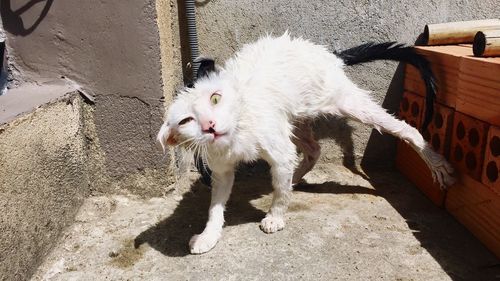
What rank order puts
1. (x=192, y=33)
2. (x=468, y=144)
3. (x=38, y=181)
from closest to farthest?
(x=38, y=181), (x=468, y=144), (x=192, y=33)

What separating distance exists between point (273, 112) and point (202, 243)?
0.89 metres

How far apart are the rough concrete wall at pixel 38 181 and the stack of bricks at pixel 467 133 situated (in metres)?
2.44

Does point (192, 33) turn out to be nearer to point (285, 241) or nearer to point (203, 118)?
point (203, 118)

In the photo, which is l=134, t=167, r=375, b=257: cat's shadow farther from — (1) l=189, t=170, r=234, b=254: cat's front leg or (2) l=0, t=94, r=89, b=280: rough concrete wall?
(2) l=0, t=94, r=89, b=280: rough concrete wall

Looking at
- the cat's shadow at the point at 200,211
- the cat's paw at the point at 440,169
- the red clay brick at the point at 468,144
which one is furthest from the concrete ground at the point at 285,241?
the red clay brick at the point at 468,144

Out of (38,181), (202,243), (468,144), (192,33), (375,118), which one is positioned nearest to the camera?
(38,181)

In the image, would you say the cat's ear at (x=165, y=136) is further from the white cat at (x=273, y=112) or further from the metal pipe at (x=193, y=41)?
the metal pipe at (x=193, y=41)

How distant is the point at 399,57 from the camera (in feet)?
10.5

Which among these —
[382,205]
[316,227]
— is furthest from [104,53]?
[382,205]

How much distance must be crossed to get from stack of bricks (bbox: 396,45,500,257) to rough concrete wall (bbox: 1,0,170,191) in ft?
6.22

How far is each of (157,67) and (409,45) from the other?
1902 millimetres

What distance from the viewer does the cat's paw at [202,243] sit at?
255cm

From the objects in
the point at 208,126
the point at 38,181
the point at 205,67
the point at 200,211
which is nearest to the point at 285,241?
the point at 200,211

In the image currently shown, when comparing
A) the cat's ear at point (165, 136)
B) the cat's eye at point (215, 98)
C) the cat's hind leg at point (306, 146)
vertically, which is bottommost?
the cat's hind leg at point (306, 146)
